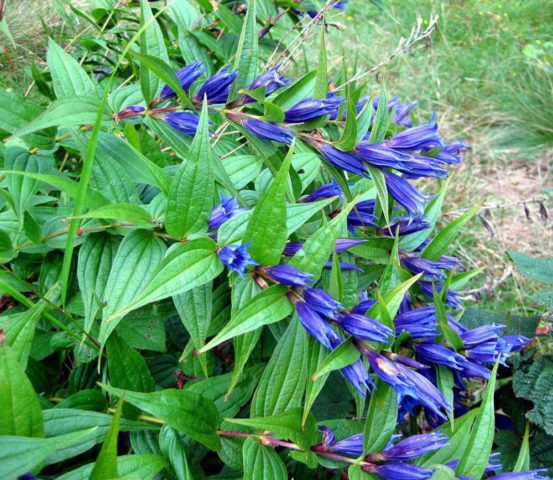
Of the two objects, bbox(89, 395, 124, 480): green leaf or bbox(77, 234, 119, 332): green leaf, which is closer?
bbox(89, 395, 124, 480): green leaf

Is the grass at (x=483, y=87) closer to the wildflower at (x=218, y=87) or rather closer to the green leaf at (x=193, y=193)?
the wildflower at (x=218, y=87)

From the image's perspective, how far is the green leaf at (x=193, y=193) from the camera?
2.68 feet

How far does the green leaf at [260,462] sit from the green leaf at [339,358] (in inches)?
6.1

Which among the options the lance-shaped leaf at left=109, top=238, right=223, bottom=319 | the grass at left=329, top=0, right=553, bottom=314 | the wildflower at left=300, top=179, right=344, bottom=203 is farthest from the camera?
the grass at left=329, top=0, right=553, bottom=314

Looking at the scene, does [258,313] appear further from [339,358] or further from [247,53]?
[247,53]

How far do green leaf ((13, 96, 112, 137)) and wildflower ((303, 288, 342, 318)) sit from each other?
1.39ft

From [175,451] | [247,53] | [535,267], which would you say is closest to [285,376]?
[175,451]

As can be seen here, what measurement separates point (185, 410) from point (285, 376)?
159 millimetres

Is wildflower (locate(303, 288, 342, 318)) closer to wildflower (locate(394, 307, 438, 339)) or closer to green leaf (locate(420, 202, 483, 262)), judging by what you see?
wildflower (locate(394, 307, 438, 339))

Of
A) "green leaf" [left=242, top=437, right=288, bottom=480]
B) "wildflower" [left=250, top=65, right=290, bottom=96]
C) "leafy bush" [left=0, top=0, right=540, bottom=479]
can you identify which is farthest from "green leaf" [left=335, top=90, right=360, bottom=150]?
"green leaf" [left=242, top=437, right=288, bottom=480]

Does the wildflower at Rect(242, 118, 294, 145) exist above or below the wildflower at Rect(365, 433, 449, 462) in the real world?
above

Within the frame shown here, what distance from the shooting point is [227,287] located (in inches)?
38.1

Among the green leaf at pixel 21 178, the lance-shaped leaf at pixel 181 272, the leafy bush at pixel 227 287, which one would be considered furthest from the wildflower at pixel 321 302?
the green leaf at pixel 21 178

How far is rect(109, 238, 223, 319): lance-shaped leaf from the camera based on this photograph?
748mm
